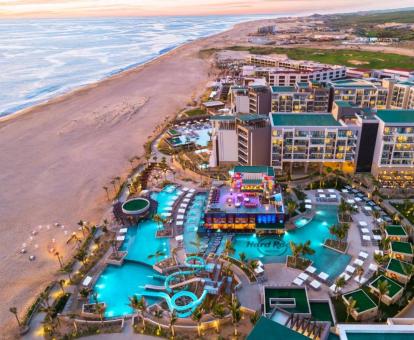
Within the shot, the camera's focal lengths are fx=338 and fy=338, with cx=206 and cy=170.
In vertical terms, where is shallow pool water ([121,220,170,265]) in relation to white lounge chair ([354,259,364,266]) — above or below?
below

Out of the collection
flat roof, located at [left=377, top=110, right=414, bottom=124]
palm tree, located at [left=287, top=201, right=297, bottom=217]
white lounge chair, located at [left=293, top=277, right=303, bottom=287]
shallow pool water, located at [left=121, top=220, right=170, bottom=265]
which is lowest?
shallow pool water, located at [left=121, top=220, right=170, bottom=265]

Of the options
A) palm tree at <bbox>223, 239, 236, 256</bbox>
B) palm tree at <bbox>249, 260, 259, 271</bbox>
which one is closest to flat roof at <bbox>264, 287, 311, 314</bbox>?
palm tree at <bbox>249, 260, 259, 271</bbox>

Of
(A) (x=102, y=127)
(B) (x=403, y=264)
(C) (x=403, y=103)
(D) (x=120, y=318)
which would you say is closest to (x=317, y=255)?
(B) (x=403, y=264)

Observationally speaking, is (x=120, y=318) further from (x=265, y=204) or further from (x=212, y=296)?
(x=265, y=204)

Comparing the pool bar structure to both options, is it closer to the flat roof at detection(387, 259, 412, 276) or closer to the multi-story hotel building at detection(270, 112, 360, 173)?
the flat roof at detection(387, 259, 412, 276)

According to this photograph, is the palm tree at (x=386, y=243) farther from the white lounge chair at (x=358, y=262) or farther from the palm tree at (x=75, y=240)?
the palm tree at (x=75, y=240)

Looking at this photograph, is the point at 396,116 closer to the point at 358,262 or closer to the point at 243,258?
the point at 358,262

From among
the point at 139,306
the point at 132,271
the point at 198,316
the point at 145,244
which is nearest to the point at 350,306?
the point at 198,316
